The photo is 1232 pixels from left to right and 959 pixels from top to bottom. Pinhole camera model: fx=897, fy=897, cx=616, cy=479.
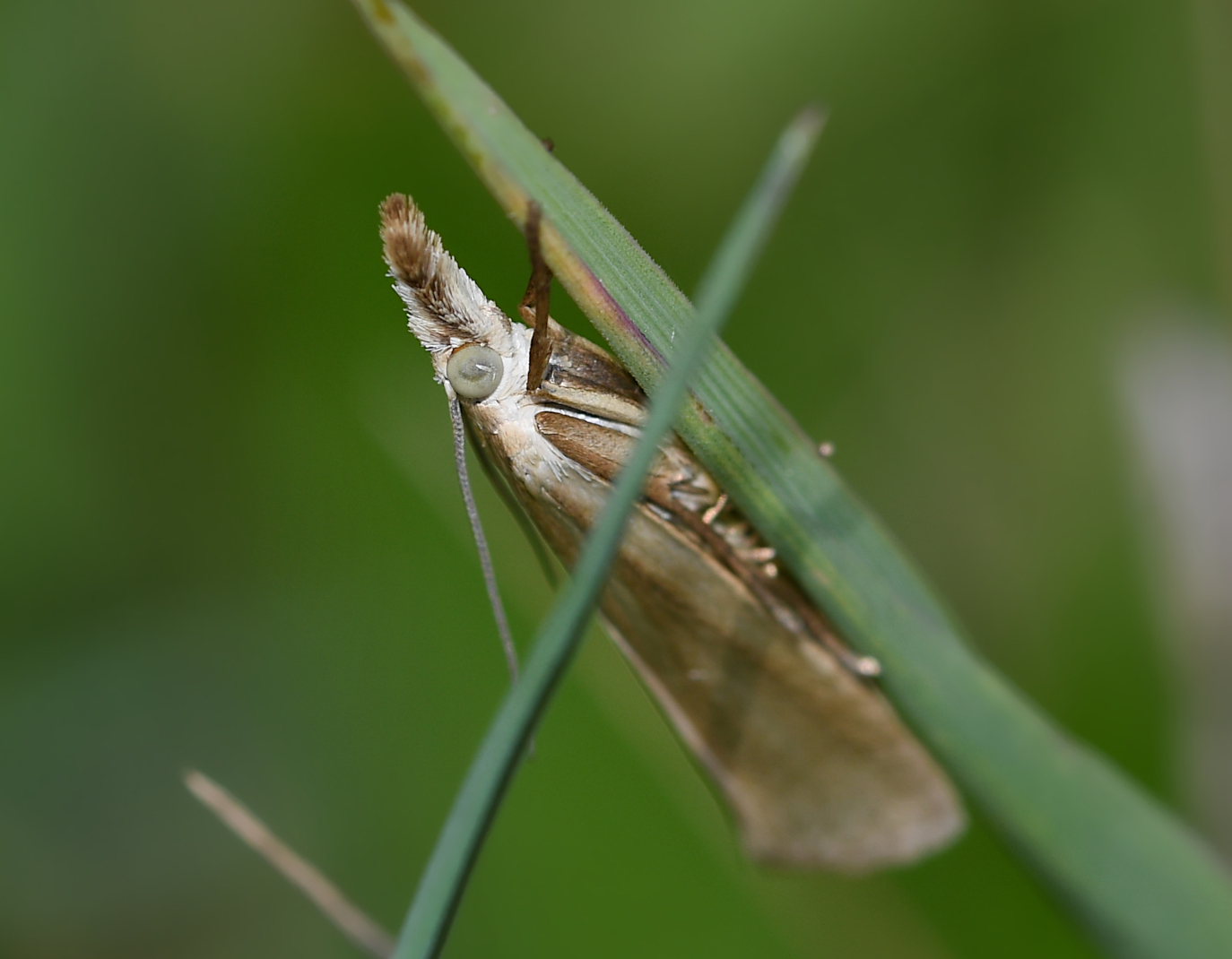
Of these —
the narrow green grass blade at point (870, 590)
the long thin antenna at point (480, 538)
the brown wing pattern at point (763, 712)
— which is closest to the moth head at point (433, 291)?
the long thin antenna at point (480, 538)

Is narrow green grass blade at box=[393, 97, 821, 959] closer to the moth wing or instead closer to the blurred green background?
the moth wing

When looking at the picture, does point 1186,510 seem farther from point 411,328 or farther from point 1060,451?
point 411,328

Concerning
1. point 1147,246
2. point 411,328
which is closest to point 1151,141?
point 1147,246

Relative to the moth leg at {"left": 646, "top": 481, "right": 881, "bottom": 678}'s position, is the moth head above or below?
above

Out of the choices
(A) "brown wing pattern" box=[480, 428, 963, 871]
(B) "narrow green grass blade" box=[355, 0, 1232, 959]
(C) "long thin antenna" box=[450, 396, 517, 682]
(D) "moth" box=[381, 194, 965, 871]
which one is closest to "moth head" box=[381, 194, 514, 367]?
(D) "moth" box=[381, 194, 965, 871]

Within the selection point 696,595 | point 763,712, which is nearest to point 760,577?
point 696,595

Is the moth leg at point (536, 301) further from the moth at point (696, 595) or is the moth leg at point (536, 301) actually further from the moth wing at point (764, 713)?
the moth wing at point (764, 713)
